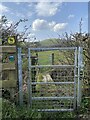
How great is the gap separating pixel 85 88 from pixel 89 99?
54 cm

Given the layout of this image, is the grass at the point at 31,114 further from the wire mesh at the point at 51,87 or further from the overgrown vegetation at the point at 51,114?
the wire mesh at the point at 51,87

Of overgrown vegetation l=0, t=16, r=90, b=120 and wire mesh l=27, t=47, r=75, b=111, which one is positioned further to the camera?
wire mesh l=27, t=47, r=75, b=111

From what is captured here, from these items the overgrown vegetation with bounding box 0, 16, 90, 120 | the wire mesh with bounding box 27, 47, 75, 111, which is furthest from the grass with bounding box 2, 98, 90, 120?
the wire mesh with bounding box 27, 47, 75, 111

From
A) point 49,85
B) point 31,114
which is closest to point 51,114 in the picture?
point 31,114

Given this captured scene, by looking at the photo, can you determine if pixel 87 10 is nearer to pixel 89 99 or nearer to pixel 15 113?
pixel 89 99

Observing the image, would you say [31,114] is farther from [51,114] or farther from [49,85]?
[49,85]

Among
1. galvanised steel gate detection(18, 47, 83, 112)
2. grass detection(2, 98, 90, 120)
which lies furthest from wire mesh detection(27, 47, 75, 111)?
grass detection(2, 98, 90, 120)

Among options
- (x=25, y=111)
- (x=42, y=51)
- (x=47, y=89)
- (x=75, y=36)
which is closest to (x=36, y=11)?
(x=75, y=36)

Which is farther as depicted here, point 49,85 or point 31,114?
point 49,85

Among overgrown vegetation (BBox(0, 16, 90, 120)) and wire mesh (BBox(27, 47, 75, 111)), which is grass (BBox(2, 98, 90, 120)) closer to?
overgrown vegetation (BBox(0, 16, 90, 120))

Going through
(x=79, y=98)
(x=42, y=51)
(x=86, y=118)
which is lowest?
(x=86, y=118)

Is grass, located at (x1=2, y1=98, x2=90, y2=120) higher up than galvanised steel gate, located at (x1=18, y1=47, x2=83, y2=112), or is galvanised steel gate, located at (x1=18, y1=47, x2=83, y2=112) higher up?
galvanised steel gate, located at (x1=18, y1=47, x2=83, y2=112)

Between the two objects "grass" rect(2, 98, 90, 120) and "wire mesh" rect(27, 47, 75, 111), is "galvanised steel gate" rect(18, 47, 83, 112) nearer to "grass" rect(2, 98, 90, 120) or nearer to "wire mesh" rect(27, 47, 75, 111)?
"wire mesh" rect(27, 47, 75, 111)

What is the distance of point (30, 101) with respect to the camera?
17.4 ft
